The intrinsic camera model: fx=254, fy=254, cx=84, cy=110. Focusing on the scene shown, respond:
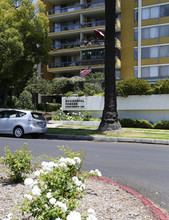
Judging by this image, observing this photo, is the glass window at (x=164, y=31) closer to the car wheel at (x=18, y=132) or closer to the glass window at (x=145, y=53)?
the glass window at (x=145, y=53)

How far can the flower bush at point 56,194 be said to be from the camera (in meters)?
2.71

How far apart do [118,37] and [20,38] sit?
587 inches

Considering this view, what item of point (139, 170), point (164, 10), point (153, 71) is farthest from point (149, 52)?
point (139, 170)

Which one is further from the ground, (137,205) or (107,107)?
(107,107)

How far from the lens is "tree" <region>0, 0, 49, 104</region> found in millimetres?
25859

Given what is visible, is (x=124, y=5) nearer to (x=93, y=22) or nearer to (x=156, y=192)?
(x=93, y=22)

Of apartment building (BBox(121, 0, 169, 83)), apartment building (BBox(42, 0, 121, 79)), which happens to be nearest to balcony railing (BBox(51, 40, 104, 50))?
apartment building (BBox(42, 0, 121, 79))

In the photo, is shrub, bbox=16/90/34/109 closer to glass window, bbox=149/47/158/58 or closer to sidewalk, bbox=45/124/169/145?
sidewalk, bbox=45/124/169/145

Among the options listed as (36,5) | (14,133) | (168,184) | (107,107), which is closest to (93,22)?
(36,5)

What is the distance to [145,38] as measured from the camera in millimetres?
33812

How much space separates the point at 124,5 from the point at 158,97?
20.3 meters

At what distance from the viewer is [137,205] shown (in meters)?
4.20

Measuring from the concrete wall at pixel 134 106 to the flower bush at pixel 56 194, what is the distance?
16.9m

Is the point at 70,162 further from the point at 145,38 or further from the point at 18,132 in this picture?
the point at 145,38
